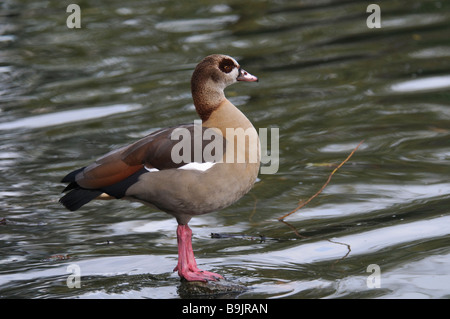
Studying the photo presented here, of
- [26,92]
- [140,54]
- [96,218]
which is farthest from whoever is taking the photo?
[140,54]

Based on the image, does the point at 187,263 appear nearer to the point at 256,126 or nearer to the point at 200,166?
the point at 200,166

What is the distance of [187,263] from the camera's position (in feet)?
18.5

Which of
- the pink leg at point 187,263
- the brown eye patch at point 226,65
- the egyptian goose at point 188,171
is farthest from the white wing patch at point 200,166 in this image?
the brown eye patch at point 226,65

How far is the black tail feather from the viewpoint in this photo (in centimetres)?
543

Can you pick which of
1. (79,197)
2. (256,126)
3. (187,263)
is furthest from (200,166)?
(256,126)

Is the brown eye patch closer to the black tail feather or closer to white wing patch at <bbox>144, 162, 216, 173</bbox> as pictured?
white wing patch at <bbox>144, 162, 216, 173</bbox>

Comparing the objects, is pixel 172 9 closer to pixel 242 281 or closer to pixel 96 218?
pixel 96 218

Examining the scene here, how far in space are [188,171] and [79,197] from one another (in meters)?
0.76

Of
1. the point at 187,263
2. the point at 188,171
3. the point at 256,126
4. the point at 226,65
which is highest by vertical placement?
the point at 226,65
